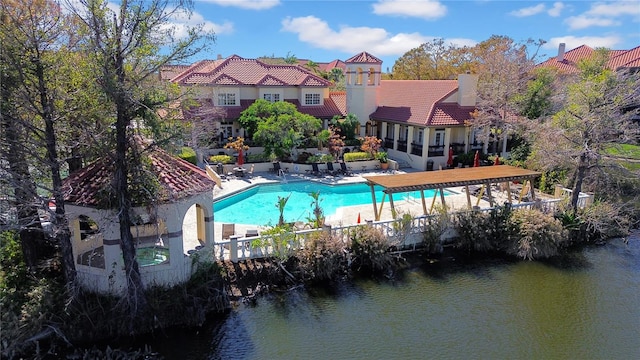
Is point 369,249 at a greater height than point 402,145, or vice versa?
point 402,145

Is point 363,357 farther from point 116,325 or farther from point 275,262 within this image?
point 116,325

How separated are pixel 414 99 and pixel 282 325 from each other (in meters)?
25.5

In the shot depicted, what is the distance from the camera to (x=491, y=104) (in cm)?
3184

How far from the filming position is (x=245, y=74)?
36500 mm

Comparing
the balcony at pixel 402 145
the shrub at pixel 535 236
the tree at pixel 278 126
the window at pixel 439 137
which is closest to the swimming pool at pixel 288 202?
the tree at pixel 278 126

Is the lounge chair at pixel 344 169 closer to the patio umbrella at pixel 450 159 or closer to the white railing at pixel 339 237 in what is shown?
the patio umbrella at pixel 450 159

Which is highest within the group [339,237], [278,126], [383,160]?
[278,126]

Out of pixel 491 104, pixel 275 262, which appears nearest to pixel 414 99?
pixel 491 104

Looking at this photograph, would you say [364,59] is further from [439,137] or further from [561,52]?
[561,52]

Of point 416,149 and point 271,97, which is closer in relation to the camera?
point 416,149

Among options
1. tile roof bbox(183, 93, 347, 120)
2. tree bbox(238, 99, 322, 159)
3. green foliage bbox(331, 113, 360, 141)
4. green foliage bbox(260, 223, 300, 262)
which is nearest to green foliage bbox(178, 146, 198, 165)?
tree bbox(238, 99, 322, 159)

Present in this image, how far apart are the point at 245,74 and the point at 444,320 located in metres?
28.1

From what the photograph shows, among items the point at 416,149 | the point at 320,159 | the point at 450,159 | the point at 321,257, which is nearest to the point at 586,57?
the point at 450,159

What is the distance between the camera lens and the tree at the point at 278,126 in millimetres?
29938
